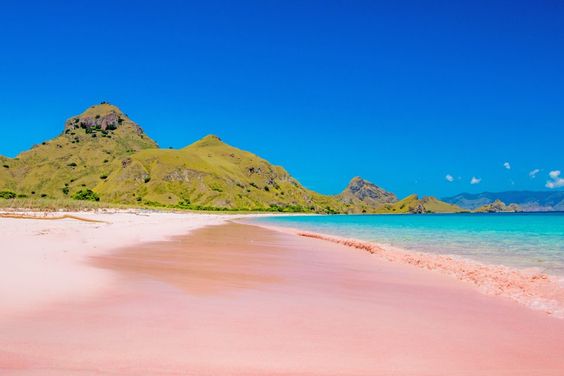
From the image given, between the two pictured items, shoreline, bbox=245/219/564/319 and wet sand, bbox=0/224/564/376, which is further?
shoreline, bbox=245/219/564/319

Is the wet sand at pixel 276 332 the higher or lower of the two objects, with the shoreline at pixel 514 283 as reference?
lower

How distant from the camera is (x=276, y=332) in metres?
6.41

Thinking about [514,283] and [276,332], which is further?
[514,283]

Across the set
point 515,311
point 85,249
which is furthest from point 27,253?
point 515,311

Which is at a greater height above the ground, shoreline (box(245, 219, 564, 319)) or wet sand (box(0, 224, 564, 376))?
shoreline (box(245, 219, 564, 319))

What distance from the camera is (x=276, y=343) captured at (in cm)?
584

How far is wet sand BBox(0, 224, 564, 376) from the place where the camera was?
5.00 meters

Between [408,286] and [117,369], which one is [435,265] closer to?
[408,286]

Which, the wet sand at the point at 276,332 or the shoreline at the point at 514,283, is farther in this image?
the shoreline at the point at 514,283

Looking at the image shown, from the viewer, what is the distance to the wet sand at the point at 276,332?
5.00m

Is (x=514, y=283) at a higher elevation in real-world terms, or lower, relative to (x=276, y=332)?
higher

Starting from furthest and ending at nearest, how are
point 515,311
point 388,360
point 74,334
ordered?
point 515,311 < point 74,334 < point 388,360

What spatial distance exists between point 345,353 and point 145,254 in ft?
44.4

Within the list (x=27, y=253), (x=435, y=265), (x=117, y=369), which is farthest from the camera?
(x=435, y=265)
